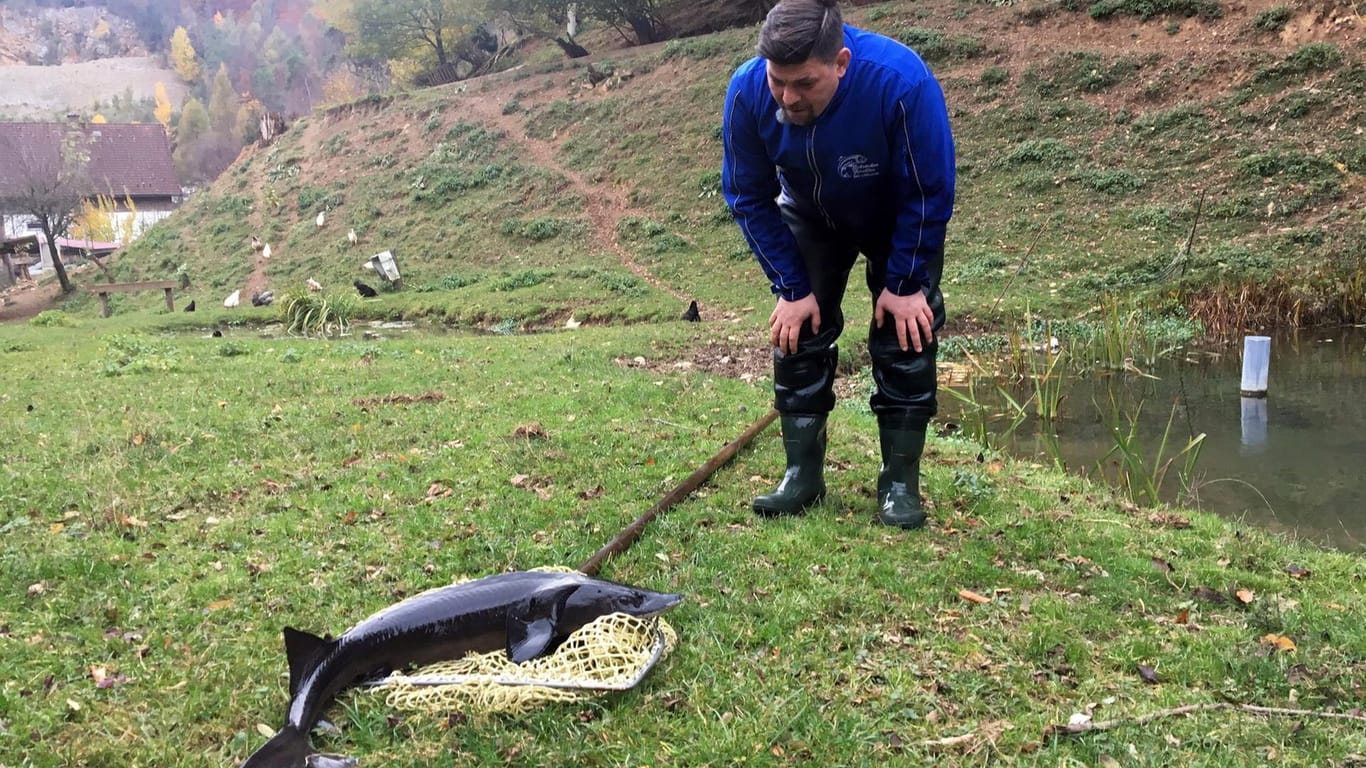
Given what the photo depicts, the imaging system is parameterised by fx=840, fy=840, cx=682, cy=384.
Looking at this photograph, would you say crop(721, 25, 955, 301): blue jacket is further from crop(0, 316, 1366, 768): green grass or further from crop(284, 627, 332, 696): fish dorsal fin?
crop(284, 627, 332, 696): fish dorsal fin

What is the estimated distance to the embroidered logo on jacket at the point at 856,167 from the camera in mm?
3355

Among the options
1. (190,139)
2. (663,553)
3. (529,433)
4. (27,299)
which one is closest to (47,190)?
(27,299)

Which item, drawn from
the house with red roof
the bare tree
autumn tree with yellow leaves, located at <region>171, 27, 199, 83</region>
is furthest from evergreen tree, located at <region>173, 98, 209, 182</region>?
the bare tree

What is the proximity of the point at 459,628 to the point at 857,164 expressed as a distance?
229 cm

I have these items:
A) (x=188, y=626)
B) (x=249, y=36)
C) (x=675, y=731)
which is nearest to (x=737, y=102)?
(x=675, y=731)

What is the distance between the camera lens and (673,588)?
334cm

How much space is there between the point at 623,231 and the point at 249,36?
377ft

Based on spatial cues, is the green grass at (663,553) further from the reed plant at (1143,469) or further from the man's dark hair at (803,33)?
the man's dark hair at (803,33)

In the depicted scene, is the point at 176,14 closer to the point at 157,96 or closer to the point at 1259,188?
the point at 157,96

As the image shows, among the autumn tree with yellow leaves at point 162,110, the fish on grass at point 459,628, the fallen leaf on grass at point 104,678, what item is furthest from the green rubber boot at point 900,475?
the autumn tree with yellow leaves at point 162,110

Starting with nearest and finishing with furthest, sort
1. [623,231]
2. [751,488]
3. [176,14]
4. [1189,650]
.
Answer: [1189,650]
[751,488]
[623,231]
[176,14]

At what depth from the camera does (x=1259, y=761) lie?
2211 mm

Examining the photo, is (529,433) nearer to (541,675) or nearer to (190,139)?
(541,675)

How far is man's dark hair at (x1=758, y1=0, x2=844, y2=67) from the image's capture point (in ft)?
9.89
